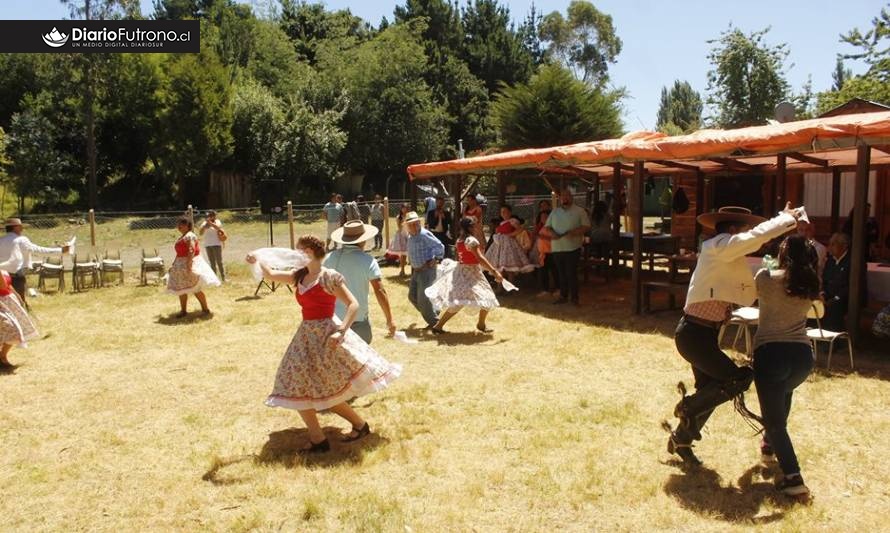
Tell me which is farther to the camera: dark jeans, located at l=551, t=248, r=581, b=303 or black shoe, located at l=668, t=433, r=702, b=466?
dark jeans, located at l=551, t=248, r=581, b=303

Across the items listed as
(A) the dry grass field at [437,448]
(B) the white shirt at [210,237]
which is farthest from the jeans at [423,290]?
(B) the white shirt at [210,237]

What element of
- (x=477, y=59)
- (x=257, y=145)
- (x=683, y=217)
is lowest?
(x=683, y=217)

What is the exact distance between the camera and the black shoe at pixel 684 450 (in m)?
4.68

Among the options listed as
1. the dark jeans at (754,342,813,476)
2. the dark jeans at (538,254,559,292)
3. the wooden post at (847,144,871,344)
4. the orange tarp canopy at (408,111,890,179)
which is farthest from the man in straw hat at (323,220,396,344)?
the dark jeans at (538,254,559,292)

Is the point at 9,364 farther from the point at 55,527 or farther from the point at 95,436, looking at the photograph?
the point at 55,527

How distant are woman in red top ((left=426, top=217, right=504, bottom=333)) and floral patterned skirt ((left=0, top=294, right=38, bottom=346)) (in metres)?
4.52

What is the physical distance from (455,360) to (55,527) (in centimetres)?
447

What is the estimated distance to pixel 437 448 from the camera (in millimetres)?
5230

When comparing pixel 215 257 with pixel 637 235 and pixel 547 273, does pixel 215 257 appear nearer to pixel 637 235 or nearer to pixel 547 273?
pixel 547 273

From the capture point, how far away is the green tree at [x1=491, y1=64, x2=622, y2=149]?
92.0 ft

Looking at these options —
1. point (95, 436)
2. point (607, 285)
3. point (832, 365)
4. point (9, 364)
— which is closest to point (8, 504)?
point (95, 436)

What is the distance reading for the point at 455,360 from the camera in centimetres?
791

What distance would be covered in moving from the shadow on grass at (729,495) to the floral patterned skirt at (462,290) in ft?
14.2

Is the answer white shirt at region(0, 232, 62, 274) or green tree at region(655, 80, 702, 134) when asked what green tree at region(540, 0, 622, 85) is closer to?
green tree at region(655, 80, 702, 134)
